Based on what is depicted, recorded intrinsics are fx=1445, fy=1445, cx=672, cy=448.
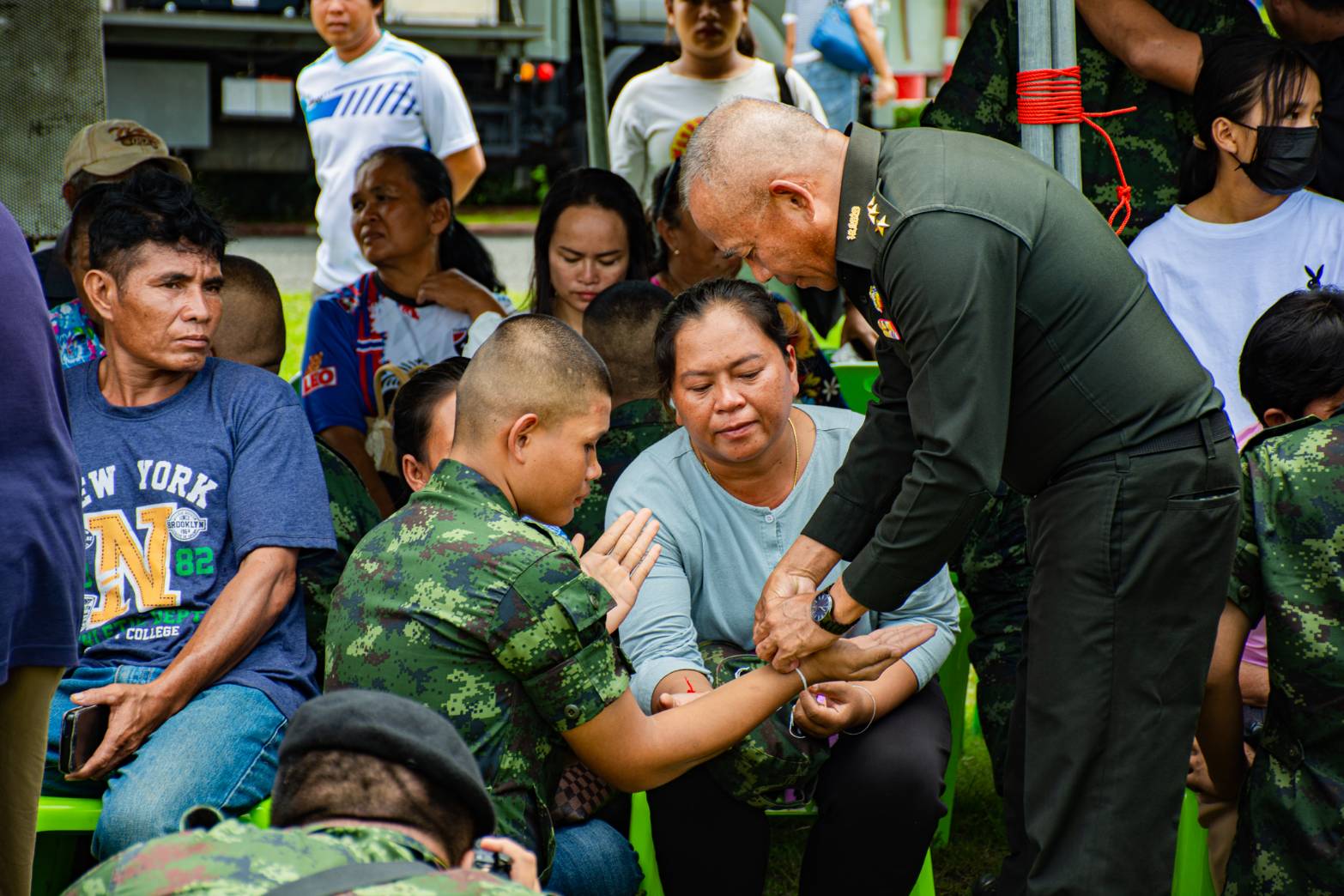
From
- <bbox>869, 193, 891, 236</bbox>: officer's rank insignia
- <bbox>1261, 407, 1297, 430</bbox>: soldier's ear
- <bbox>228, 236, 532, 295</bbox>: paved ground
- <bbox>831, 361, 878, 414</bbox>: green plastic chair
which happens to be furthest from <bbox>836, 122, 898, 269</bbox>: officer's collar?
<bbox>228, 236, 532, 295</bbox>: paved ground

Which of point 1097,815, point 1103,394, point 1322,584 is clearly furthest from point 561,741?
point 1322,584

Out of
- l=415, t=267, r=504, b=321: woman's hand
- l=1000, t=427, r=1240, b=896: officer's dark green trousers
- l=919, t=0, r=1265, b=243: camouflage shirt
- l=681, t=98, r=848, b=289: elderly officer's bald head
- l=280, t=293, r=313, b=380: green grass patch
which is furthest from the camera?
l=280, t=293, r=313, b=380: green grass patch

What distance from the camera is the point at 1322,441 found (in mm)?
2881

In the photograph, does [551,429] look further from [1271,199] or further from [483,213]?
[483,213]

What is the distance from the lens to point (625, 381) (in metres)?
4.03

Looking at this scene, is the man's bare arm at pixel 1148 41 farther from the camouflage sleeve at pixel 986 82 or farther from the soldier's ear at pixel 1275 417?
the soldier's ear at pixel 1275 417

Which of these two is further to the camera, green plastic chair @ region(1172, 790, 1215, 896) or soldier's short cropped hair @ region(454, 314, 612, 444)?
green plastic chair @ region(1172, 790, 1215, 896)

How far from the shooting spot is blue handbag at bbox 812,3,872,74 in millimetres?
8688

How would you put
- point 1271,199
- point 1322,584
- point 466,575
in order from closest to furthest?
1. point 466,575
2. point 1322,584
3. point 1271,199

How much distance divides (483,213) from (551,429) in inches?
502

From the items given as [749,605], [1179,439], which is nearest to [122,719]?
[749,605]

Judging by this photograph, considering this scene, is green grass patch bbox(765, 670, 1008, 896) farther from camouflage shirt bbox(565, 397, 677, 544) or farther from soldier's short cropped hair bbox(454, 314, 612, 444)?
soldier's short cropped hair bbox(454, 314, 612, 444)

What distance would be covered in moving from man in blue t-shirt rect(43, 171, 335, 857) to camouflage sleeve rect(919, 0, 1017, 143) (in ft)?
6.63

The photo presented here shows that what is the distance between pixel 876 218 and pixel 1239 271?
1679 mm
